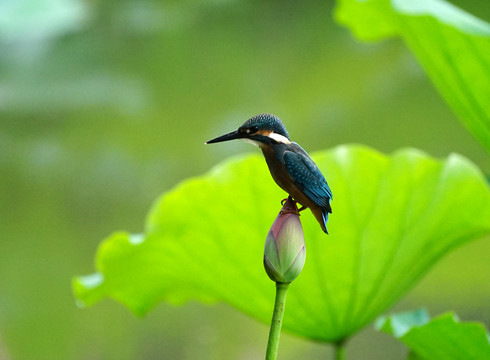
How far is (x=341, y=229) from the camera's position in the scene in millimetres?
996

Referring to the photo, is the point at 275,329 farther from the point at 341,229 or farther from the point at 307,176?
the point at 341,229

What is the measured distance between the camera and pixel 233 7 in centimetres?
311

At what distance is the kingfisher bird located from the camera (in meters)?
0.33

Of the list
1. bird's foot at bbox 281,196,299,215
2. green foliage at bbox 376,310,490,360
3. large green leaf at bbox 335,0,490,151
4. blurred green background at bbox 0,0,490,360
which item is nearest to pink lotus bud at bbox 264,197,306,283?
bird's foot at bbox 281,196,299,215

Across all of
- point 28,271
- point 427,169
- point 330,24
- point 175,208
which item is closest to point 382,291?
point 427,169

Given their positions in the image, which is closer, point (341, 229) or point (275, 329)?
point (275, 329)

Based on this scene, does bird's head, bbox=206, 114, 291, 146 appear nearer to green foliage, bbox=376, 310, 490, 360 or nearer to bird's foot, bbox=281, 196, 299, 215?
bird's foot, bbox=281, 196, 299, 215

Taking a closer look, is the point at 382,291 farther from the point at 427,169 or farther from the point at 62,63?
the point at 62,63

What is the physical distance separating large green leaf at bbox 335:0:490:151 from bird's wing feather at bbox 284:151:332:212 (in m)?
0.74

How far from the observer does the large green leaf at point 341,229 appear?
37.8 inches

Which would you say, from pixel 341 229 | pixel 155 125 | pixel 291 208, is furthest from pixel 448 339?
pixel 155 125

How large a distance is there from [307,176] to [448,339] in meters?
0.61

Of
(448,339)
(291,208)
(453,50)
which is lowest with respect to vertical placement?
(448,339)

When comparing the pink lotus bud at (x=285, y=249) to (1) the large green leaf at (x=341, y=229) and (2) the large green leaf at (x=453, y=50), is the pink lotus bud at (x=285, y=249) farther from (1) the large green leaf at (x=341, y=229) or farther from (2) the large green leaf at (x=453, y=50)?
(2) the large green leaf at (x=453, y=50)
